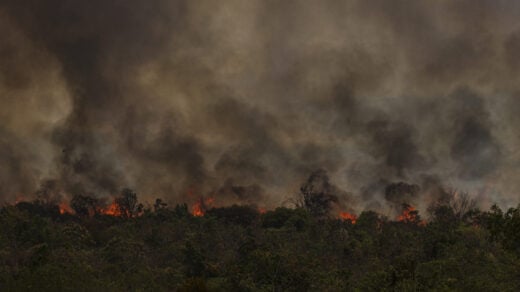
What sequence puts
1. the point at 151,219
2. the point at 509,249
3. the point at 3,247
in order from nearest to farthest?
the point at 509,249 → the point at 3,247 → the point at 151,219

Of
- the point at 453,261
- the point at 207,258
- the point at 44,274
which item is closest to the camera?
the point at 44,274

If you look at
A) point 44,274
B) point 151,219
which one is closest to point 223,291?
point 44,274

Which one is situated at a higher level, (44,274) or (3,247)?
(3,247)

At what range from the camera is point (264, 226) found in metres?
160

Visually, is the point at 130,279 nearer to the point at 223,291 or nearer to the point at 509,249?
the point at 223,291

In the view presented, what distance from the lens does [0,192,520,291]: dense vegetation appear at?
6231 centimetres

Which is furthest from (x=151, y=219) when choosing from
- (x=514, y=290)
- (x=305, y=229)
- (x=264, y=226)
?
(x=514, y=290)

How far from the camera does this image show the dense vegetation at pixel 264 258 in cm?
6231

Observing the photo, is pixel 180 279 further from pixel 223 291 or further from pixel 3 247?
pixel 3 247

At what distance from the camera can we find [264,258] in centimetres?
7638

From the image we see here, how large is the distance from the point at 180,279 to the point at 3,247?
39525mm

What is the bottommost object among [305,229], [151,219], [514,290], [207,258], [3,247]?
[514,290]

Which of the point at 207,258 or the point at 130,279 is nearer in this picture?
the point at 130,279

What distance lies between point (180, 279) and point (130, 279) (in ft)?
23.7
